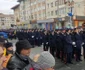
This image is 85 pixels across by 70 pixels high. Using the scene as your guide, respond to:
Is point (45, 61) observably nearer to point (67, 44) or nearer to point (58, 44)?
point (67, 44)

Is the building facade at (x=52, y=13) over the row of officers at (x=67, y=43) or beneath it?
over

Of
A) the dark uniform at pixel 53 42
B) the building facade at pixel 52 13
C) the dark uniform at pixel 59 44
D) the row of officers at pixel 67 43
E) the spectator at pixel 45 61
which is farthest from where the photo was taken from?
the building facade at pixel 52 13

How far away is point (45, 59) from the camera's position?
259 cm

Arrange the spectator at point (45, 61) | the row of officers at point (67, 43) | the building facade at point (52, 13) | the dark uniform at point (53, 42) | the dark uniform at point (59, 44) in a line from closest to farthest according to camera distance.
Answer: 1. the spectator at point (45, 61)
2. the row of officers at point (67, 43)
3. the dark uniform at point (59, 44)
4. the dark uniform at point (53, 42)
5. the building facade at point (52, 13)

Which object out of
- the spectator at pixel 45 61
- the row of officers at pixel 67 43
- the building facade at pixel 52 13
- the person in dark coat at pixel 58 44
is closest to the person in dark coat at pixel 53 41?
the row of officers at pixel 67 43

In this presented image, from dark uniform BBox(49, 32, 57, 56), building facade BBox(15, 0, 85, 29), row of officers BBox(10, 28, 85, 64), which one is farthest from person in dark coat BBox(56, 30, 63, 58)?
building facade BBox(15, 0, 85, 29)

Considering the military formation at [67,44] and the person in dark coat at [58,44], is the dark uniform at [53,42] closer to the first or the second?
the military formation at [67,44]

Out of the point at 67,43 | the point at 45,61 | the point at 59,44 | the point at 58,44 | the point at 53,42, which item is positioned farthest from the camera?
the point at 53,42

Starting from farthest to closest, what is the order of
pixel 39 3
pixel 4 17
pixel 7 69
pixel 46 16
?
1. pixel 4 17
2. pixel 39 3
3. pixel 46 16
4. pixel 7 69

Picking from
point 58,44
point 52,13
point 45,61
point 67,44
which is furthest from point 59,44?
point 52,13

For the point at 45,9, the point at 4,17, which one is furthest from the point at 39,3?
the point at 4,17

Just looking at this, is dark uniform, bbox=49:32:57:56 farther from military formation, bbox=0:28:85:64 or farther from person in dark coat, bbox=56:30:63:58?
person in dark coat, bbox=56:30:63:58

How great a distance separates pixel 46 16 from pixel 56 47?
43.1m

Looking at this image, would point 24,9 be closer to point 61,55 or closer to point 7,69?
point 61,55
